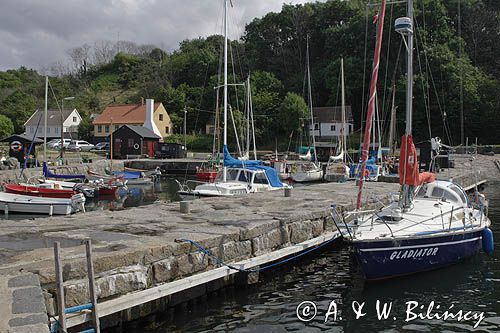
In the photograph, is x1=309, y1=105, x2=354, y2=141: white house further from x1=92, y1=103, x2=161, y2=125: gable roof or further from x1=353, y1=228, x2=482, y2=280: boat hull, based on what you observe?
x1=353, y1=228, x2=482, y2=280: boat hull

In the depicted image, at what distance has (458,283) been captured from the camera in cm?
1222

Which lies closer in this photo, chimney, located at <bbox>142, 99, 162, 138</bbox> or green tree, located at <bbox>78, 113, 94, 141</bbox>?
chimney, located at <bbox>142, 99, 162, 138</bbox>

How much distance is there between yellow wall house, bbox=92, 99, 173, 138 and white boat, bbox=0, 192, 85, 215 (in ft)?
157

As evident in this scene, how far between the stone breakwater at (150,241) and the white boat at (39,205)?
9039 mm

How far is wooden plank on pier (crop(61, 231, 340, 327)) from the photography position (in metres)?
7.70

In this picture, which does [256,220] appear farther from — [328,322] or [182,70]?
[182,70]

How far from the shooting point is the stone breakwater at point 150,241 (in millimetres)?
7996

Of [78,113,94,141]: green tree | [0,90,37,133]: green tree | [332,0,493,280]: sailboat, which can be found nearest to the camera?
[332,0,493,280]: sailboat

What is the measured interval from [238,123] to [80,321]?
169 feet

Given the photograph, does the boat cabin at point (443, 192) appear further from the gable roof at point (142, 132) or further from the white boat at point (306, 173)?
the gable roof at point (142, 132)

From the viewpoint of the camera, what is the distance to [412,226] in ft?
39.8

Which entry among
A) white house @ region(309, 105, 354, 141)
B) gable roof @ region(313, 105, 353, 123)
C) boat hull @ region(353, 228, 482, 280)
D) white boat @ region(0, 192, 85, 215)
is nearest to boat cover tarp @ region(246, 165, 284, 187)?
white boat @ region(0, 192, 85, 215)

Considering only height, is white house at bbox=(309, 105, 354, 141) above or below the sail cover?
above

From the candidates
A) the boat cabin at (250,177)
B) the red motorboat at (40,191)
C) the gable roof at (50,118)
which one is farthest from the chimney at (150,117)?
the boat cabin at (250,177)
